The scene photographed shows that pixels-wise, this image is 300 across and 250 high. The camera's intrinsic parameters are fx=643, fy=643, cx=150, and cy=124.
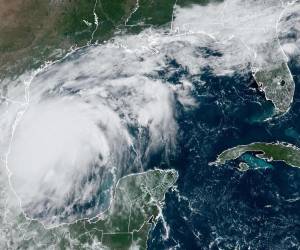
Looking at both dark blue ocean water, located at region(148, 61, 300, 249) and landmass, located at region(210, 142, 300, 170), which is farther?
landmass, located at region(210, 142, 300, 170)

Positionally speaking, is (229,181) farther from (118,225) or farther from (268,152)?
(118,225)

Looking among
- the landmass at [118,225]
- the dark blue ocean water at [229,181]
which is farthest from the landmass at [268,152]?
the landmass at [118,225]

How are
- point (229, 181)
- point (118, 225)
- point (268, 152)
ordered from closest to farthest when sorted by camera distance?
1. point (118, 225)
2. point (229, 181)
3. point (268, 152)

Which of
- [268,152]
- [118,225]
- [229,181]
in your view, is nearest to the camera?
[118,225]

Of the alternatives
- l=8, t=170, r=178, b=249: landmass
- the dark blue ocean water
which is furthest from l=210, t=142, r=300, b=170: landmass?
l=8, t=170, r=178, b=249: landmass

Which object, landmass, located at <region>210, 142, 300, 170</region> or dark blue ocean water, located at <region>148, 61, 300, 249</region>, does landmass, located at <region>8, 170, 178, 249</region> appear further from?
landmass, located at <region>210, 142, 300, 170</region>

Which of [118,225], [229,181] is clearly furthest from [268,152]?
[118,225]

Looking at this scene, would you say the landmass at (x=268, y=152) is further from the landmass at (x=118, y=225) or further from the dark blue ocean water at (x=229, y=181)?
the landmass at (x=118, y=225)

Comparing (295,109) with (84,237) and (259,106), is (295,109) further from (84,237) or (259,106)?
(84,237)
